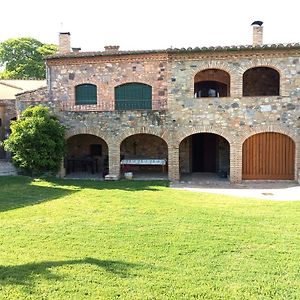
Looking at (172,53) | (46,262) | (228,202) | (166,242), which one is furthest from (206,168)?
(46,262)

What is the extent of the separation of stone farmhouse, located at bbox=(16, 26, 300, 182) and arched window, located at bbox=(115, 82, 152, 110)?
0.16 feet

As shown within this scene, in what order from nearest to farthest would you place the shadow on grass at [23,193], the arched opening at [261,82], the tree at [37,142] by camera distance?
the shadow on grass at [23,193]
the tree at [37,142]
the arched opening at [261,82]

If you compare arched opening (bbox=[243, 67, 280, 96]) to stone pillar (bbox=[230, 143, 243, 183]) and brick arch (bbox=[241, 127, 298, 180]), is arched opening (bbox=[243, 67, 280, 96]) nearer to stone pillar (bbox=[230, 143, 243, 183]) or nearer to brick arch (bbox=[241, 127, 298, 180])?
brick arch (bbox=[241, 127, 298, 180])

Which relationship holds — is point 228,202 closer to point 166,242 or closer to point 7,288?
point 166,242

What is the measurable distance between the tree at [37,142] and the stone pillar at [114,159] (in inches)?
86.9

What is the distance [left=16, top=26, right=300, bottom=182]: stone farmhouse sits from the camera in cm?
1576

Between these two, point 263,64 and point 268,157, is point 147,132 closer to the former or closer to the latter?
point 268,157

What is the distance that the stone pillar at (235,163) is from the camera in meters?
16.2

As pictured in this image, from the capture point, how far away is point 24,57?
1729 inches

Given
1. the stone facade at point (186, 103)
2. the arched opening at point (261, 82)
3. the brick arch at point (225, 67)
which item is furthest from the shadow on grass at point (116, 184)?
the arched opening at point (261, 82)

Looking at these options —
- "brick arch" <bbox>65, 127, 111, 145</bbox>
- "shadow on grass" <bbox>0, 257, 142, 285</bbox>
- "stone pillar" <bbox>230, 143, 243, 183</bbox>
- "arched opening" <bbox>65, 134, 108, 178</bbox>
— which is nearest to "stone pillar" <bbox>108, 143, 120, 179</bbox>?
"brick arch" <bbox>65, 127, 111, 145</bbox>

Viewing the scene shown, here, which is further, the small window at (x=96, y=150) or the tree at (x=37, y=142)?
the small window at (x=96, y=150)

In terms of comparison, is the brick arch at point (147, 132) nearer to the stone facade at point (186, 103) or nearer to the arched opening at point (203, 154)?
the stone facade at point (186, 103)

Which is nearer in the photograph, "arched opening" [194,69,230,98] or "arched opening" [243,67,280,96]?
"arched opening" [194,69,230,98]
